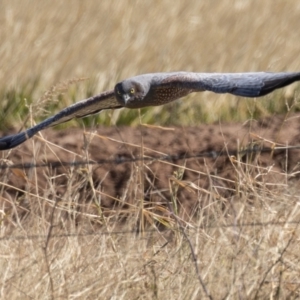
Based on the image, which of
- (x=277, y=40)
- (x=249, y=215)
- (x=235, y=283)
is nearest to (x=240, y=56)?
(x=277, y=40)

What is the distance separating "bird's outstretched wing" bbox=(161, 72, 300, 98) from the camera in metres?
2.83

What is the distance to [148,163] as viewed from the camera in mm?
4480

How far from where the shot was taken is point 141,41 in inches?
303

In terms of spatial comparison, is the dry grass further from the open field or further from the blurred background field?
the blurred background field

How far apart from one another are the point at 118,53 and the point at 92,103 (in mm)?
3904

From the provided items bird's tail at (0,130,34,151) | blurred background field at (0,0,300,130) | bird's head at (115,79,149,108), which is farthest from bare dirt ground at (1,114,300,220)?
bird's tail at (0,130,34,151)

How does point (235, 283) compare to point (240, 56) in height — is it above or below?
above

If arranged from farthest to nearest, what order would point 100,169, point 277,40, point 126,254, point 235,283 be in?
point 277,40, point 100,169, point 126,254, point 235,283

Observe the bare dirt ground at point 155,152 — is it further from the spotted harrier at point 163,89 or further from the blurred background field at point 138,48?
the spotted harrier at point 163,89

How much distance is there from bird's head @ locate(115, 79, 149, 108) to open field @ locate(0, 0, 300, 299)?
0.10 m

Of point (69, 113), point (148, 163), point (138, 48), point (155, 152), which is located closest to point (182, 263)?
point (69, 113)

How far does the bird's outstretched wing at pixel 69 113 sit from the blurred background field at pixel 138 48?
253 centimetres

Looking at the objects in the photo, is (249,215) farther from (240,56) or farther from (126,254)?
(240,56)

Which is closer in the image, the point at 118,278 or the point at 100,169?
the point at 118,278
